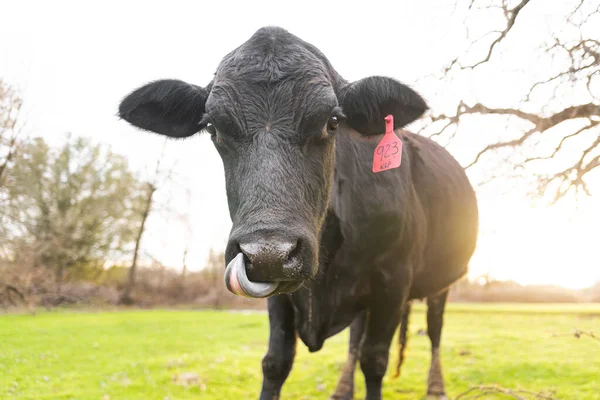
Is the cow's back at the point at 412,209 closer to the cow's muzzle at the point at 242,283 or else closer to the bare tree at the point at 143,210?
the cow's muzzle at the point at 242,283

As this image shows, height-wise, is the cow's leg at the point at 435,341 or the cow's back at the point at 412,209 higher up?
the cow's back at the point at 412,209

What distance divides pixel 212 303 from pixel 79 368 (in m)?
25.5

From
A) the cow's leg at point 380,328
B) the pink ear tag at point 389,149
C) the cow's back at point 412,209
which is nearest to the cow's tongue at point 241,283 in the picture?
the cow's back at point 412,209

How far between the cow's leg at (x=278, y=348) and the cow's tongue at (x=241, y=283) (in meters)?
1.60

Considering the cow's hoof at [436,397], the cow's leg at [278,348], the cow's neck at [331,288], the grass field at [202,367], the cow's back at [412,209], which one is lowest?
the cow's hoof at [436,397]

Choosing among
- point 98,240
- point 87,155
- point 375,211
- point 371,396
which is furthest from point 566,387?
point 98,240

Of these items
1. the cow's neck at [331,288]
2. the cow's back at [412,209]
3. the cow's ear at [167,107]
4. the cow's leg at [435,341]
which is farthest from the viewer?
the cow's leg at [435,341]

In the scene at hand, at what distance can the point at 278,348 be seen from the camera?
156 inches

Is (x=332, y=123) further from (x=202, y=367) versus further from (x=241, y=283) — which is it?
(x=202, y=367)

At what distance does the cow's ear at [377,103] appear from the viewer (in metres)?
3.42

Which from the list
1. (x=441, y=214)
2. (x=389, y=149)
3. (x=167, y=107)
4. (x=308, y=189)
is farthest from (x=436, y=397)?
(x=167, y=107)

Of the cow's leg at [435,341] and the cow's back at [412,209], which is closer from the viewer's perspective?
the cow's back at [412,209]

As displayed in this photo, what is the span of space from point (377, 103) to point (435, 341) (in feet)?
Answer: 14.8

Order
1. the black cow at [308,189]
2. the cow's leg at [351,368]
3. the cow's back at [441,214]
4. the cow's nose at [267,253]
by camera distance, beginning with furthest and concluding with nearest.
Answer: the cow's leg at [351,368]
the cow's back at [441,214]
the black cow at [308,189]
the cow's nose at [267,253]
